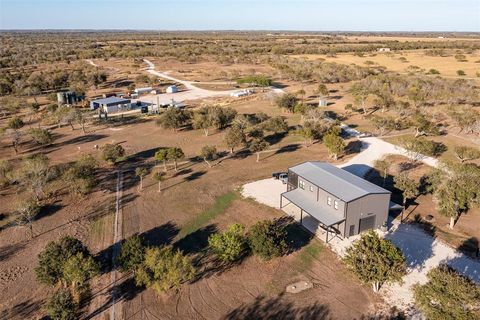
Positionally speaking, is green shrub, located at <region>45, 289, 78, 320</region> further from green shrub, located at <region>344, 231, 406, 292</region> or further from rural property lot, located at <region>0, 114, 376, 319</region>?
green shrub, located at <region>344, 231, 406, 292</region>

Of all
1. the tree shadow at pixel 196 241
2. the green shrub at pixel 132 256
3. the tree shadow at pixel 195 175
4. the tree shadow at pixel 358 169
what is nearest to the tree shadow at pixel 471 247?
the tree shadow at pixel 358 169

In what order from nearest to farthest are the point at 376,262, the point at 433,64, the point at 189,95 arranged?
the point at 376,262
the point at 189,95
the point at 433,64

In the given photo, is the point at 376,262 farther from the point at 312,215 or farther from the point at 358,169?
the point at 358,169

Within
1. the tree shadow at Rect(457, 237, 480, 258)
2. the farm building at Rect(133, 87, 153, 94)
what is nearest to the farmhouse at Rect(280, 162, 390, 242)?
the tree shadow at Rect(457, 237, 480, 258)

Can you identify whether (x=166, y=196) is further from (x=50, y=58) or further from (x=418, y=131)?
(x=50, y=58)

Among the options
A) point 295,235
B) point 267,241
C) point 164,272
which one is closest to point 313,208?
point 295,235

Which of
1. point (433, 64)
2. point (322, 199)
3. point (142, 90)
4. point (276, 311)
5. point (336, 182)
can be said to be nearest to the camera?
point (276, 311)
